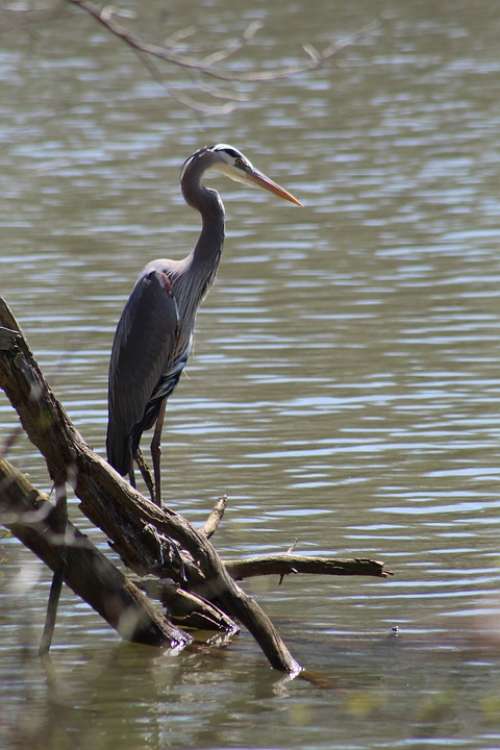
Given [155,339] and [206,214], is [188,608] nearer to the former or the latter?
[155,339]

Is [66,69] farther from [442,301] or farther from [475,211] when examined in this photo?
[442,301]

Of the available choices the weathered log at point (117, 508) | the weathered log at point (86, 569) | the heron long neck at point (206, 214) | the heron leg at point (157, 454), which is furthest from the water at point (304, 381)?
the heron long neck at point (206, 214)

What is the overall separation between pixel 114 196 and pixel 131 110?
5.30m

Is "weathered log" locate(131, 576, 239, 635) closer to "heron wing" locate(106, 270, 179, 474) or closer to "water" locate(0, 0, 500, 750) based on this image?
"water" locate(0, 0, 500, 750)

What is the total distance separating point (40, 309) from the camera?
12.2m

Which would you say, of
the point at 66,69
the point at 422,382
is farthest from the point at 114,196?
the point at 66,69

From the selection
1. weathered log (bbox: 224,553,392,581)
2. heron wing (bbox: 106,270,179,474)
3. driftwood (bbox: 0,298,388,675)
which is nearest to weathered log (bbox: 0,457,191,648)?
driftwood (bbox: 0,298,388,675)

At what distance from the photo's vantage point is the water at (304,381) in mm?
6004

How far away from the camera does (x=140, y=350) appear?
24.8 feet

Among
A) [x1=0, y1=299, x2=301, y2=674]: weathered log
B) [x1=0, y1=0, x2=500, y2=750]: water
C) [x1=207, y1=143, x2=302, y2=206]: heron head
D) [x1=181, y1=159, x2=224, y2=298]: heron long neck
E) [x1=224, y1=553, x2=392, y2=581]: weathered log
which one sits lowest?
[x1=0, y1=0, x2=500, y2=750]: water

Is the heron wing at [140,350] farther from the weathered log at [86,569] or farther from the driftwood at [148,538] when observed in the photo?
the weathered log at [86,569]

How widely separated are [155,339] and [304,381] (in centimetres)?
286

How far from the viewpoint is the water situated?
6.00 meters

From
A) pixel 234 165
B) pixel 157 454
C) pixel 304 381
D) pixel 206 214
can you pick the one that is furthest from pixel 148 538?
pixel 304 381
